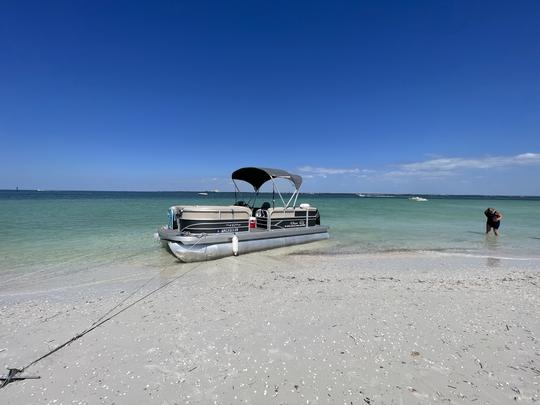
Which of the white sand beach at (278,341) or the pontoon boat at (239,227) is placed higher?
the pontoon boat at (239,227)

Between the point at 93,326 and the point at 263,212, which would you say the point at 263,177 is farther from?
the point at 93,326

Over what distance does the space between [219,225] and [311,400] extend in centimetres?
715

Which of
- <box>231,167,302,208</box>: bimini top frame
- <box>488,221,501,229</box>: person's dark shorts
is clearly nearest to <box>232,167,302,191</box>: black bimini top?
<box>231,167,302,208</box>: bimini top frame

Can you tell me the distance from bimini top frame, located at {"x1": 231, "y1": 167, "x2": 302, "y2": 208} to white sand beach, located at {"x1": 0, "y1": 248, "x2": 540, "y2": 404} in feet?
17.8

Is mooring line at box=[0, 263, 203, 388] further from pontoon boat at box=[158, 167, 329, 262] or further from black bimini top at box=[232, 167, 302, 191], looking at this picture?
black bimini top at box=[232, 167, 302, 191]

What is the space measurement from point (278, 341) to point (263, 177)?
9.16 meters

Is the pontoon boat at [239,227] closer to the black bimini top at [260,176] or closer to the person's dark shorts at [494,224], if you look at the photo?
the black bimini top at [260,176]

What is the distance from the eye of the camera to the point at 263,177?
12594mm

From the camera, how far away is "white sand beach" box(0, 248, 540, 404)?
117 inches

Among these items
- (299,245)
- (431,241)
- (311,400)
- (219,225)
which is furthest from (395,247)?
(311,400)

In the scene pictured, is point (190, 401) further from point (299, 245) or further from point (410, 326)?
point (299, 245)

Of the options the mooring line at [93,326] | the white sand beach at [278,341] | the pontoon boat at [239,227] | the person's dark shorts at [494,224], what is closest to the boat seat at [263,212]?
the pontoon boat at [239,227]

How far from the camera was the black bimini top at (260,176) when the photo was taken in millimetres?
11750

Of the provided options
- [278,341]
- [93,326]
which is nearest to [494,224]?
[278,341]
